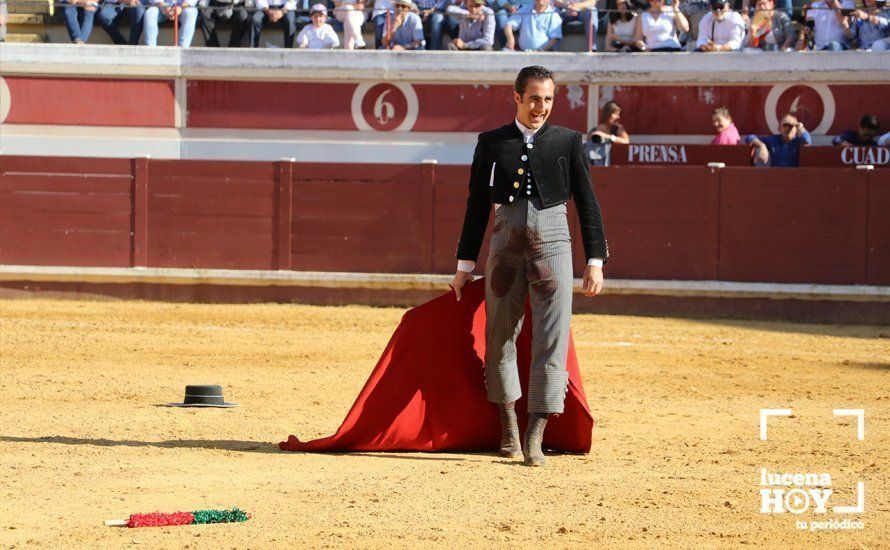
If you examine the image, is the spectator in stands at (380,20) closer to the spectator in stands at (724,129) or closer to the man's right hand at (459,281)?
the spectator in stands at (724,129)

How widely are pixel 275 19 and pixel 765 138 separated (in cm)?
548

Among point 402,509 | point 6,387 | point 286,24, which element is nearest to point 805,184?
point 286,24

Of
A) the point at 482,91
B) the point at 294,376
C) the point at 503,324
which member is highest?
the point at 482,91

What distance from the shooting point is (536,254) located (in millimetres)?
5781

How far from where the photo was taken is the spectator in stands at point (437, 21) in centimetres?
1591

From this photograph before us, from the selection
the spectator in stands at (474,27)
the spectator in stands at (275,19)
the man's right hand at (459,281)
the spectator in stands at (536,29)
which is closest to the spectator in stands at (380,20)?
the spectator in stands at (474,27)

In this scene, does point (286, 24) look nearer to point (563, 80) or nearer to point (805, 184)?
point (563, 80)

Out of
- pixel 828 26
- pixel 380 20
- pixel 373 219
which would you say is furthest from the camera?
pixel 380 20

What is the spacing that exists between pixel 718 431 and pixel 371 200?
770cm

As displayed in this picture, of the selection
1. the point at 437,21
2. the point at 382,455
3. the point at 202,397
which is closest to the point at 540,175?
the point at 382,455

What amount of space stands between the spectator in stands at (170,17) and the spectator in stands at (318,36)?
3.92ft

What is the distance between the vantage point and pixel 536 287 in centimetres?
582

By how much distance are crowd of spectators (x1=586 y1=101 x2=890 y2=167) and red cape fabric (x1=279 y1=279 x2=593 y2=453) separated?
8149 mm

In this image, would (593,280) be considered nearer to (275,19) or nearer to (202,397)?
(202,397)
